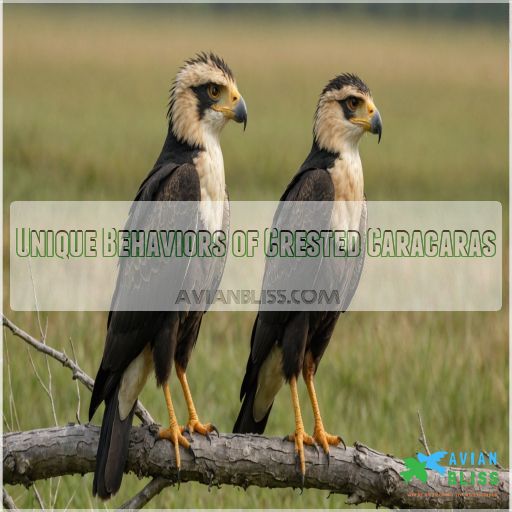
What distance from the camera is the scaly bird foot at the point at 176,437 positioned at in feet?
14.0

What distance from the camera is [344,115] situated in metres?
4.65

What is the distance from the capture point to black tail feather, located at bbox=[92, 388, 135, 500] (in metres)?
4.07

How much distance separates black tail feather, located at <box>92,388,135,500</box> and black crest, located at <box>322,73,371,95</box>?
1.74 m

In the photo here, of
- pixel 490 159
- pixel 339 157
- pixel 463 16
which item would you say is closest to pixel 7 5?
pixel 463 16

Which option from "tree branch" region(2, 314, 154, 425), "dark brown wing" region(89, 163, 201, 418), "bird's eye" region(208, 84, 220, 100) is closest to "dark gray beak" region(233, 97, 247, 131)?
"bird's eye" region(208, 84, 220, 100)

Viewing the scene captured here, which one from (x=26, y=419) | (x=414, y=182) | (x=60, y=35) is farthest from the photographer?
(x=60, y=35)

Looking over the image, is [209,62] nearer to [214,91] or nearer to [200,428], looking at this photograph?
[214,91]

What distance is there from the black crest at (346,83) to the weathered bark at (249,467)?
1.60 m

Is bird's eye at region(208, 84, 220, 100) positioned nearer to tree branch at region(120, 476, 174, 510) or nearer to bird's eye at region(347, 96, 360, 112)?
bird's eye at region(347, 96, 360, 112)

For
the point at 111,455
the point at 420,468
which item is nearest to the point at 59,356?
the point at 111,455

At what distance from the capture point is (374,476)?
4223mm

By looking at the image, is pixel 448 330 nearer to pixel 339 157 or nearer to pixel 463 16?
pixel 339 157

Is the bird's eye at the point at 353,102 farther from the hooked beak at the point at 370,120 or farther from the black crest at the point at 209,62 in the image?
the black crest at the point at 209,62

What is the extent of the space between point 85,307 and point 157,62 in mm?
17161
